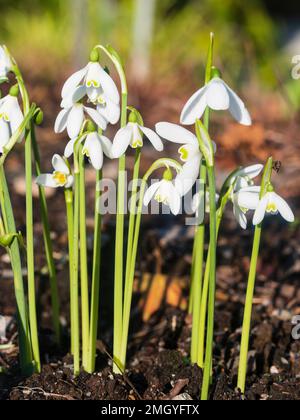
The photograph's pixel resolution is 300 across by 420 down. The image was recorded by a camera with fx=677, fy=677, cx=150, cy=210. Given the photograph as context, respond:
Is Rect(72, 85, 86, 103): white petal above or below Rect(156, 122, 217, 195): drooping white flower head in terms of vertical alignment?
above

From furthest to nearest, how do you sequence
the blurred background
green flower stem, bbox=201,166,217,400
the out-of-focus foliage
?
1. the out-of-focus foliage
2. the blurred background
3. green flower stem, bbox=201,166,217,400

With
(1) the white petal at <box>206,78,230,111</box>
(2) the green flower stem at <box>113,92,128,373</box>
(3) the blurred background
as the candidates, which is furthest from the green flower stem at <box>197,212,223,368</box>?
(3) the blurred background

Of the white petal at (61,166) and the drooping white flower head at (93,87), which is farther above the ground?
the drooping white flower head at (93,87)

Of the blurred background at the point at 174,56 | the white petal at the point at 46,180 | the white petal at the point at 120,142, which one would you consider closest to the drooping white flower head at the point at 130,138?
the white petal at the point at 120,142

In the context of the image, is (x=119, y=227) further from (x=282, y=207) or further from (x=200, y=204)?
(x=282, y=207)

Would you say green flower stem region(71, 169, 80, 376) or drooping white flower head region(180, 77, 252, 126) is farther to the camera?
green flower stem region(71, 169, 80, 376)

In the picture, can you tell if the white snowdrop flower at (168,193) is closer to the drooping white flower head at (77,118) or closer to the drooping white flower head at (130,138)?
the drooping white flower head at (130,138)

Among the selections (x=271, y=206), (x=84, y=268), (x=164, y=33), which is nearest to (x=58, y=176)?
(x=84, y=268)

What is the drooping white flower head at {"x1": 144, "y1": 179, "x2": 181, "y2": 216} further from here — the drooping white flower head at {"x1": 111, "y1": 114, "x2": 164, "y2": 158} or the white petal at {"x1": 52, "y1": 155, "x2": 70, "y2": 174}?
the white petal at {"x1": 52, "y1": 155, "x2": 70, "y2": 174}
